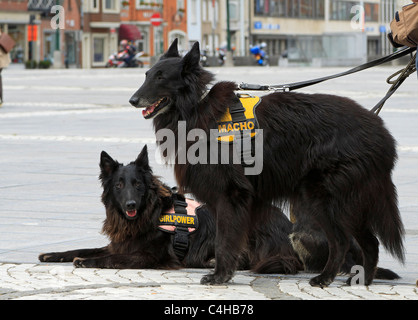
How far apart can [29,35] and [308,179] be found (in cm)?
6474

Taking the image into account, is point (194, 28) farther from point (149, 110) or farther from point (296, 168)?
point (296, 168)

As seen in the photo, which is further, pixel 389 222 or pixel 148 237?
pixel 148 237

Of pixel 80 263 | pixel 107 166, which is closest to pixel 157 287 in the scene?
pixel 80 263

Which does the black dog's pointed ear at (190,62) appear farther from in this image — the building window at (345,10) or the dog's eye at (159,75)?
the building window at (345,10)

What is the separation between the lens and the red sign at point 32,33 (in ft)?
225

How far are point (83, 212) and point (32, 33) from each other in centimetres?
6167

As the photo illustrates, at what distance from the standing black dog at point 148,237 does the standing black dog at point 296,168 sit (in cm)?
56

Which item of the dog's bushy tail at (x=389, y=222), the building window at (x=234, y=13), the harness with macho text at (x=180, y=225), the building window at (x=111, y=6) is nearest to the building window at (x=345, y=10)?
the building window at (x=234, y=13)

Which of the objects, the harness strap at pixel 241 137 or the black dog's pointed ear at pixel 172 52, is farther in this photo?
the black dog's pointed ear at pixel 172 52

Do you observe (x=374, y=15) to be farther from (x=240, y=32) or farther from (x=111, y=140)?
(x=111, y=140)

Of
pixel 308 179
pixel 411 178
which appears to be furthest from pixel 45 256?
pixel 411 178

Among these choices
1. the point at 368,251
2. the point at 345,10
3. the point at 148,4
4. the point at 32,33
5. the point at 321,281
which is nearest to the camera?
the point at 321,281

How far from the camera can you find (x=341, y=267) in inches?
247

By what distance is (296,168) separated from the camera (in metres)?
5.87
